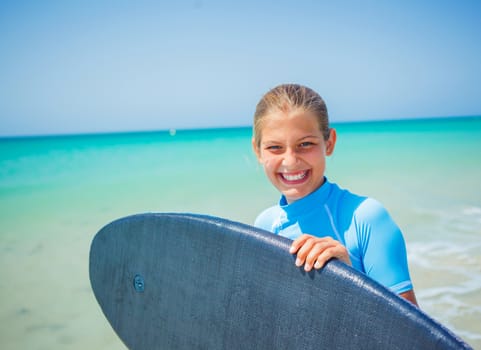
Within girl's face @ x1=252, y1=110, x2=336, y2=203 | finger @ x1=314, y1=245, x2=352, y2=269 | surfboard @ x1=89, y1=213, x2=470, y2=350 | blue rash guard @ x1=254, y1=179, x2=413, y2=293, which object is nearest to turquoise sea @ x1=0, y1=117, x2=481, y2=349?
surfboard @ x1=89, y1=213, x2=470, y2=350

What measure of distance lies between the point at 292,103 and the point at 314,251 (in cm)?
55

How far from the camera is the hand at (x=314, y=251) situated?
0.87m

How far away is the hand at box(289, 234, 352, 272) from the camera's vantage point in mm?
874

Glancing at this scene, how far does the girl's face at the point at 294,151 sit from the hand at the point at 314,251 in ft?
1.28

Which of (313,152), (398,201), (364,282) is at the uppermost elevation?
(313,152)

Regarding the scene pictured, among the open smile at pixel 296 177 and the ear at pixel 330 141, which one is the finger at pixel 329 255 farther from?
the ear at pixel 330 141

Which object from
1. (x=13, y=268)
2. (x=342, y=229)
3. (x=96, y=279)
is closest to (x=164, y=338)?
(x=96, y=279)

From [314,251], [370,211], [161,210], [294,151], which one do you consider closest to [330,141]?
[294,151]

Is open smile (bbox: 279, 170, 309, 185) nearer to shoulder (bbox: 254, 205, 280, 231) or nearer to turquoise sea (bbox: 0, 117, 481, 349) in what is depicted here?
shoulder (bbox: 254, 205, 280, 231)

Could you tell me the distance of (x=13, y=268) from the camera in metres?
3.94

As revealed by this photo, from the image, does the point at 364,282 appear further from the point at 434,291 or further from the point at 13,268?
the point at 13,268

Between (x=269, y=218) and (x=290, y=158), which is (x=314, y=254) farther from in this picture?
(x=269, y=218)

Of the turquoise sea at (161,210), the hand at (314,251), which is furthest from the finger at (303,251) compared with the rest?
the turquoise sea at (161,210)

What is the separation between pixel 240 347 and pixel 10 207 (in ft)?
26.2
